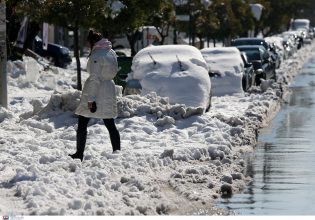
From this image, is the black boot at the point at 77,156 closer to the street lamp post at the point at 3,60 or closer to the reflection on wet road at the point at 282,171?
the reflection on wet road at the point at 282,171

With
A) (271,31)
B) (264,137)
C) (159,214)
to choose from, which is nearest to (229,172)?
(159,214)

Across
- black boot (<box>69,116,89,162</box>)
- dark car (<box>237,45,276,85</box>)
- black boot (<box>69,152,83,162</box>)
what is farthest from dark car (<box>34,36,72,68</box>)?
black boot (<box>69,152,83,162</box>)

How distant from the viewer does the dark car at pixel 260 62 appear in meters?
37.1

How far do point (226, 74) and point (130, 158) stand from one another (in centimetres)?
1602

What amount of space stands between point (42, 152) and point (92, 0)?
42.8 feet

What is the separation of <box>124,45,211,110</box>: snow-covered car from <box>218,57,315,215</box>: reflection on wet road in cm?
165

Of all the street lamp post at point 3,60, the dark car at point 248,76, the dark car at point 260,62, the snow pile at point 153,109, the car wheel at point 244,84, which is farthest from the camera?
the dark car at point 260,62

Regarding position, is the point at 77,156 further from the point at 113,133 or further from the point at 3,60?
the point at 3,60

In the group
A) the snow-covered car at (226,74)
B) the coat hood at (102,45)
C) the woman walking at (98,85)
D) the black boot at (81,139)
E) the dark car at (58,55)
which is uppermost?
the coat hood at (102,45)

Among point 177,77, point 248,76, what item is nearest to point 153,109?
point 177,77

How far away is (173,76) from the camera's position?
24.5m

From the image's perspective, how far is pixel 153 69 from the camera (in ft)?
82.3

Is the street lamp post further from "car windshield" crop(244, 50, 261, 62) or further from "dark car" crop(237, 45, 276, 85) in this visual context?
→ "car windshield" crop(244, 50, 261, 62)

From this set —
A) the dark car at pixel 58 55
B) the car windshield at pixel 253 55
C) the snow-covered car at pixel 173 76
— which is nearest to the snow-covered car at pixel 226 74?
the snow-covered car at pixel 173 76
